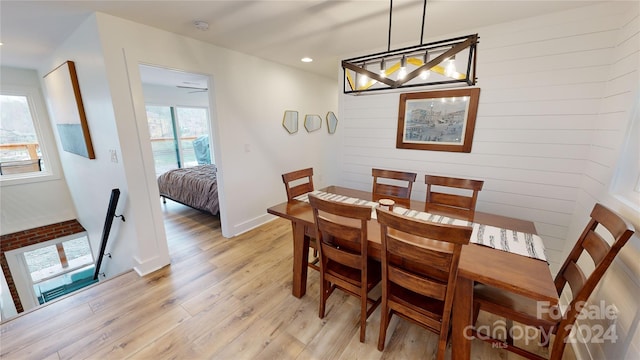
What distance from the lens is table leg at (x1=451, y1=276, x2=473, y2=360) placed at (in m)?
1.30

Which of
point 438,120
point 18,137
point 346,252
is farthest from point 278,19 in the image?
point 18,137

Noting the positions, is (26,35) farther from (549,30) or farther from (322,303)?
(549,30)

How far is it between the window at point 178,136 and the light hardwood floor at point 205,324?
381cm

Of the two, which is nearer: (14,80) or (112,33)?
(112,33)

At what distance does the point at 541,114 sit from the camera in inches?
82.7

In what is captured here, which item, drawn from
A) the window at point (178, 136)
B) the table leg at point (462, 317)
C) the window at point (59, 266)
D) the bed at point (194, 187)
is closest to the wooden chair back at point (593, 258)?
the table leg at point (462, 317)

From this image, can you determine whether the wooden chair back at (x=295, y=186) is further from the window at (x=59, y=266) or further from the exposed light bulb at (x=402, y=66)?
the window at (x=59, y=266)

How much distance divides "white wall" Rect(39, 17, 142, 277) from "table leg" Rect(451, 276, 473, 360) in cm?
272

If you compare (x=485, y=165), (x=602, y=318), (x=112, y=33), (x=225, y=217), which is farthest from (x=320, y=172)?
(x=602, y=318)

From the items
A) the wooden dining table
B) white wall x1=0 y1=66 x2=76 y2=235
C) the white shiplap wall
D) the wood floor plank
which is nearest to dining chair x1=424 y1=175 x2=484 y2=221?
the wooden dining table

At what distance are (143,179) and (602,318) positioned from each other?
3.60m

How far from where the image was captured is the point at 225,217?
3.15 meters

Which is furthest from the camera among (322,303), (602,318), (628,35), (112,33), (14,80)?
(14,80)

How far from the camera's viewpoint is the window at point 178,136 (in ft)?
17.3
